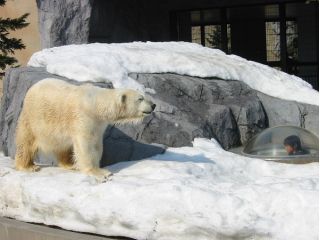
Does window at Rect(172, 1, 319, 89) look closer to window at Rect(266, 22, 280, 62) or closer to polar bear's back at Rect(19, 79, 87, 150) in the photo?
window at Rect(266, 22, 280, 62)

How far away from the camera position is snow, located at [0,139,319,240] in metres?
3.30

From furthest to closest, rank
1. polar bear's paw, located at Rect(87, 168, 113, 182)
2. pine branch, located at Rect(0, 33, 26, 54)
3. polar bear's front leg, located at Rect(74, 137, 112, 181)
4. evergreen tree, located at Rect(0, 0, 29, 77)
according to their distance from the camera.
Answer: pine branch, located at Rect(0, 33, 26, 54)
evergreen tree, located at Rect(0, 0, 29, 77)
polar bear's front leg, located at Rect(74, 137, 112, 181)
polar bear's paw, located at Rect(87, 168, 113, 182)

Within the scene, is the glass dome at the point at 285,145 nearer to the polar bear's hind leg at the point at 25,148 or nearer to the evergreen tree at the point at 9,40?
the polar bear's hind leg at the point at 25,148

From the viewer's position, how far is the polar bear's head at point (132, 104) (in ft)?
14.0

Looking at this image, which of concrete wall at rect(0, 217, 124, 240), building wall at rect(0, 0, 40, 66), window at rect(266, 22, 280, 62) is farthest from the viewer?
window at rect(266, 22, 280, 62)

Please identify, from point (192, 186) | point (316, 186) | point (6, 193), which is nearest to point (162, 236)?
point (192, 186)

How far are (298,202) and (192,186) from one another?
0.67m

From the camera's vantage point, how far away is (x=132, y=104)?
4.27 metres

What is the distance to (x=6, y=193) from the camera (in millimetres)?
4395

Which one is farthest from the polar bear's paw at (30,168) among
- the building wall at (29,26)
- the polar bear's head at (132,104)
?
the building wall at (29,26)

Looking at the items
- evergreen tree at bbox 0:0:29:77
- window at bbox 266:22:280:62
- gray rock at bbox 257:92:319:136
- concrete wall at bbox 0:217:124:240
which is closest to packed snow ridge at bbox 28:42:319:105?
gray rock at bbox 257:92:319:136

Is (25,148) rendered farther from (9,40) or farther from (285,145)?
(9,40)

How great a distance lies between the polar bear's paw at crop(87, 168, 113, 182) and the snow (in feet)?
0.16

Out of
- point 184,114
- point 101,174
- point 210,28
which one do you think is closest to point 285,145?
point 184,114
